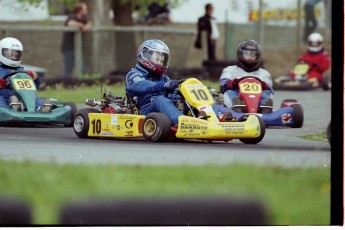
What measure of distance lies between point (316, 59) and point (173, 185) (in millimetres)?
11550

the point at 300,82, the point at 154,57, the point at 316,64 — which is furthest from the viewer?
the point at 316,64

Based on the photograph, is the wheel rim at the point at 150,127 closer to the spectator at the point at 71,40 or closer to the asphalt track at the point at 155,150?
the asphalt track at the point at 155,150

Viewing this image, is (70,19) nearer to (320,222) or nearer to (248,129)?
(248,129)

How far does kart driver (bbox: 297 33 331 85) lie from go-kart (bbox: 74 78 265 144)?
8.18 metres

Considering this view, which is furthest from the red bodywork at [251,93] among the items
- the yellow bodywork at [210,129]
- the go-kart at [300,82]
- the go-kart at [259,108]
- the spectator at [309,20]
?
the spectator at [309,20]

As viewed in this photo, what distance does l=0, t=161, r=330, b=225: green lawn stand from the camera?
7445 mm

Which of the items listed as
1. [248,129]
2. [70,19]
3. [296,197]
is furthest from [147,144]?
[70,19]

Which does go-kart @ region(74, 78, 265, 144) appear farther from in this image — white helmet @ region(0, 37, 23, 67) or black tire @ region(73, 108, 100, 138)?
white helmet @ region(0, 37, 23, 67)

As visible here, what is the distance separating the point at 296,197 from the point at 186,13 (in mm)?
17631

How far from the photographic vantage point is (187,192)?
779cm

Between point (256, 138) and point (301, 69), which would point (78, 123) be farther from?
point (301, 69)

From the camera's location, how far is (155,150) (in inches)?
386

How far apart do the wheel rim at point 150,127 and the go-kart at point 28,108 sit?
179 cm

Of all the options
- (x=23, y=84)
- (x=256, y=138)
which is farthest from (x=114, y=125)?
(x=23, y=84)
